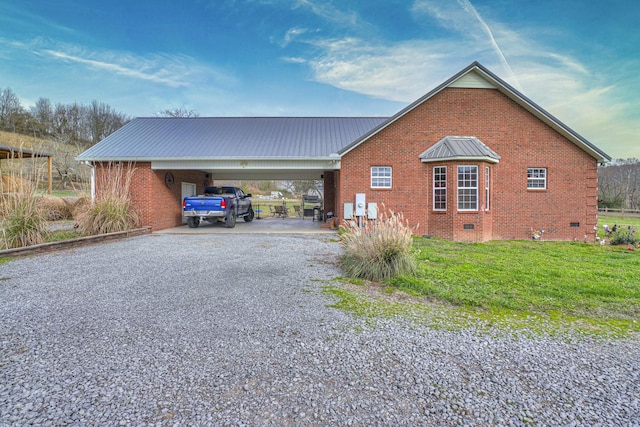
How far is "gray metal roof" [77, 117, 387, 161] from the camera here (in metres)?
14.1

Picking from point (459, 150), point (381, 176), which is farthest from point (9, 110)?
point (459, 150)

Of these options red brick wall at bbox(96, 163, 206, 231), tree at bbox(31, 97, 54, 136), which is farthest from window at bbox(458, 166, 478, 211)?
tree at bbox(31, 97, 54, 136)

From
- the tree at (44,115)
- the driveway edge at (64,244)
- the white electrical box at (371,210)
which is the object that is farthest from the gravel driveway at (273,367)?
the tree at (44,115)

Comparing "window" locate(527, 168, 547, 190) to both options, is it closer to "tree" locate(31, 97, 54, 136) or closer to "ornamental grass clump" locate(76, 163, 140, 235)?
"ornamental grass clump" locate(76, 163, 140, 235)

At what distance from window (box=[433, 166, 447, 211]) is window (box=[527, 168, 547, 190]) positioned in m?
3.86

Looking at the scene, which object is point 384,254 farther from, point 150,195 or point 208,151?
point 150,195

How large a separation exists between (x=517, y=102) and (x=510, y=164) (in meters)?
2.66

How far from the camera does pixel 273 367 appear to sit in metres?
2.84

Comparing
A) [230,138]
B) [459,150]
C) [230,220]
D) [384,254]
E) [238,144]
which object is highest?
[230,138]

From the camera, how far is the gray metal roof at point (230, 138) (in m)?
14.1

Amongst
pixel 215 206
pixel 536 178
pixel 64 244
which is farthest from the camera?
pixel 215 206

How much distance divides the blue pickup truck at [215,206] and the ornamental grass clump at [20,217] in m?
5.81

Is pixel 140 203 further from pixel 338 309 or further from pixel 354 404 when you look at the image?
pixel 354 404

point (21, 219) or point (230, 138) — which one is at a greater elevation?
point (230, 138)
